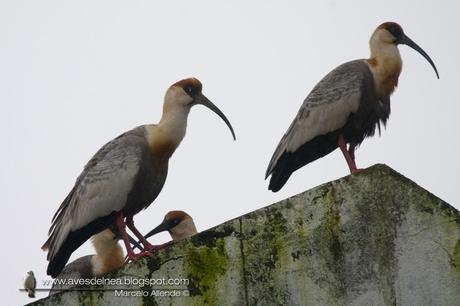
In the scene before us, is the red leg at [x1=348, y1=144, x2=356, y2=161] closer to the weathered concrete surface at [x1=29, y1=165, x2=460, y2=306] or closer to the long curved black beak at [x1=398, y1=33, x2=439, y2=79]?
the long curved black beak at [x1=398, y1=33, x2=439, y2=79]

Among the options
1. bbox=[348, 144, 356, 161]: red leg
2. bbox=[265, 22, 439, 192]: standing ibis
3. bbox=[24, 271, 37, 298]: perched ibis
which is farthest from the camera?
bbox=[348, 144, 356, 161]: red leg

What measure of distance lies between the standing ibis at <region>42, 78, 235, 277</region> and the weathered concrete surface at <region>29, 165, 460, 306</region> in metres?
2.76

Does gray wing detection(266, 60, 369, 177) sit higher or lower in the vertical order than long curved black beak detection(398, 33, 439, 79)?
lower

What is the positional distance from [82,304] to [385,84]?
5.77 metres

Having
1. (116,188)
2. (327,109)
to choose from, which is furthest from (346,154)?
(116,188)

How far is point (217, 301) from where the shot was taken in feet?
20.2

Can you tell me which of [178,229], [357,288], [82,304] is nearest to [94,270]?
[178,229]

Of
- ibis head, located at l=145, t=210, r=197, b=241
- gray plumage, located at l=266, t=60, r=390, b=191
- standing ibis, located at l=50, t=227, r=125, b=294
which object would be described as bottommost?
standing ibis, located at l=50, t=227, r=125, b=294

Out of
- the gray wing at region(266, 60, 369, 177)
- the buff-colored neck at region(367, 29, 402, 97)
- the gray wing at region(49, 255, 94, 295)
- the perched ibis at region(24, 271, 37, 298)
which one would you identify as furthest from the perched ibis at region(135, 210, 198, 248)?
the perched ibis at region(24, 271, 37, 298)

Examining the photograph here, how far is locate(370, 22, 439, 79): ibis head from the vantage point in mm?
11430

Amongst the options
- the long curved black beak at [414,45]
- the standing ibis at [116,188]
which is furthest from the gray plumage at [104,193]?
the long curved black beak at [414,45]

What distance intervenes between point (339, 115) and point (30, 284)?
4.38 meters

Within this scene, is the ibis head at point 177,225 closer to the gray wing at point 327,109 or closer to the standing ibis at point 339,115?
the standing ibis at point 339,115

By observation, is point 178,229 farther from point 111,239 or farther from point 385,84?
point 385,84
